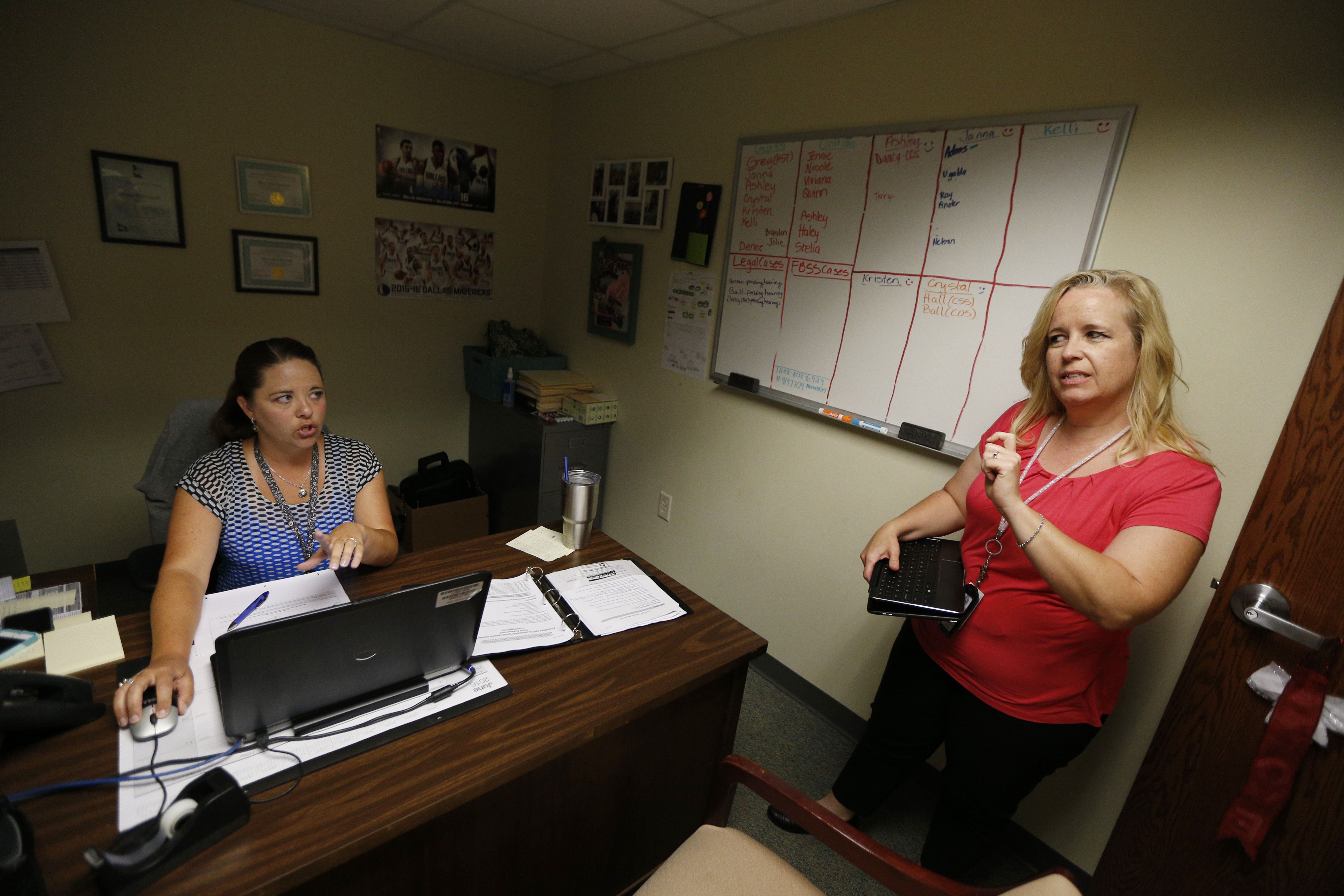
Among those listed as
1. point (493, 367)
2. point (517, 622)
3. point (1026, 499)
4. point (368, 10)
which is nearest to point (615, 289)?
point (493, 367)

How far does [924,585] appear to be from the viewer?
1449 mm

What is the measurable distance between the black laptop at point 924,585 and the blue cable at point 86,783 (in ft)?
4.21

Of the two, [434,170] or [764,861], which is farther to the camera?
[434,170]

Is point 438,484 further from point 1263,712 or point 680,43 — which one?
point 1263,712

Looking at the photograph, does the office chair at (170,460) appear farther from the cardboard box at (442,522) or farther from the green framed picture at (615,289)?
the green framed picture at (615,289)

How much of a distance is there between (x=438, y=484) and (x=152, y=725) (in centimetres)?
219

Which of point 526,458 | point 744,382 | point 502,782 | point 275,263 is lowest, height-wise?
point 526,458

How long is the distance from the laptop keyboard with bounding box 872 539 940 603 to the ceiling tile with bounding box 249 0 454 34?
98.7 inches

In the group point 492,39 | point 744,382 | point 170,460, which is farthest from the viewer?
point 492,39

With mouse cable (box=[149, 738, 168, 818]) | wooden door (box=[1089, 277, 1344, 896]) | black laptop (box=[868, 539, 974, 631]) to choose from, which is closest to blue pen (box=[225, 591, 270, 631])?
mouse cable (box=[149, 738, 168, 818])

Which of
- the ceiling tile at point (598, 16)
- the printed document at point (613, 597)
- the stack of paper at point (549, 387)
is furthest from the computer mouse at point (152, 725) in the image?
the ceiling tile at point (598, 16)

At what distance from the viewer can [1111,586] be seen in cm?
112

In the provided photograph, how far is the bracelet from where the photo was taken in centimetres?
118

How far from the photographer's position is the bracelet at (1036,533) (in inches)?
46.3
